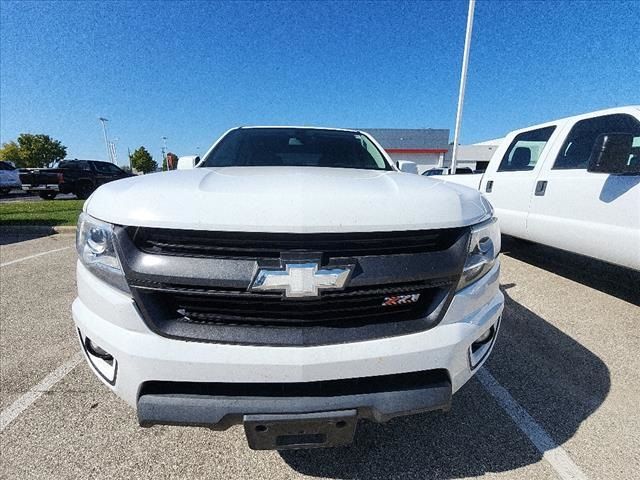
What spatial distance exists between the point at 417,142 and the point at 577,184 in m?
50.0

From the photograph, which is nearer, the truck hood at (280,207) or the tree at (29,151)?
the truck hood at (280,207)

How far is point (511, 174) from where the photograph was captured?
4.84m

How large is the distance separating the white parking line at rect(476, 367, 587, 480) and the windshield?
5.80ft

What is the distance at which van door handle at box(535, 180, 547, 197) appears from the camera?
162 inches

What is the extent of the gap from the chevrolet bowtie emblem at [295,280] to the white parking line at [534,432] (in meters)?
1.51

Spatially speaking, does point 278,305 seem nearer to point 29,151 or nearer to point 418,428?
point 418,428

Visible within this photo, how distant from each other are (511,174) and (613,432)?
3.80 meters

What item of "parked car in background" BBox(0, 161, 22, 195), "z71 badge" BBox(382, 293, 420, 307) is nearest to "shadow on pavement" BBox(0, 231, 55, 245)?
"z71 badge" BBox(382, 293, 420, 307)

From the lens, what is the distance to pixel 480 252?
1.45 m

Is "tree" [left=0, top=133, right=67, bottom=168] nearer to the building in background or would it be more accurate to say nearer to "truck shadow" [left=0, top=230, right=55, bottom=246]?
the building in background

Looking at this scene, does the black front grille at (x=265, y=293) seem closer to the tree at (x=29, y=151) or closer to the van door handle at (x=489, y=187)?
the van door handle at (x=489, y=187)

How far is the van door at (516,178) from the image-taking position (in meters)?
4.45

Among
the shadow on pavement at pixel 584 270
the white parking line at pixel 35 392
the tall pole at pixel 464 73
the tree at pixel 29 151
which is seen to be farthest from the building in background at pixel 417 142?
the tree at pixel 29 151

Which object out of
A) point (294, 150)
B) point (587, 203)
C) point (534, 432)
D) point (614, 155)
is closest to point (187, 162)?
point (294, 150)
